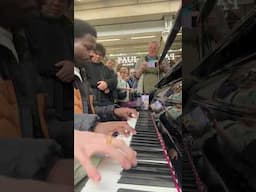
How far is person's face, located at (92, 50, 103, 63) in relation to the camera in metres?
0.62

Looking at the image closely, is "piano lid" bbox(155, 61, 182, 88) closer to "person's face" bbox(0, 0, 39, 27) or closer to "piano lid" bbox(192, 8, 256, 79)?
"piano lid" bbox(192, 8, 256, 79)

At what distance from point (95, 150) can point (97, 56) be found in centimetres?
21

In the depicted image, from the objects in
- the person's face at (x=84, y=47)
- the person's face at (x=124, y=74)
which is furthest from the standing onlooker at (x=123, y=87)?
the person's face at (x=84, y=47)

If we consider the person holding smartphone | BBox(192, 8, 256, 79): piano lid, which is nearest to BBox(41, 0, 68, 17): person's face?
the person holding smartphone

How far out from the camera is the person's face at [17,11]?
2.13ft

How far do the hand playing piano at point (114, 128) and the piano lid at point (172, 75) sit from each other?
0.16 m

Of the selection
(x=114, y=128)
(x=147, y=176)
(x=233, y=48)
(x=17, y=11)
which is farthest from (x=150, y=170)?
(x=17, y=11)

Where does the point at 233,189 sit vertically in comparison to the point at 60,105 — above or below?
below

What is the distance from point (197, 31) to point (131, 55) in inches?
6.4

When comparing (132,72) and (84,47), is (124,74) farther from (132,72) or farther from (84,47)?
(84,47)

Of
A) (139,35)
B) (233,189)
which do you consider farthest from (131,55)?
(233,189)

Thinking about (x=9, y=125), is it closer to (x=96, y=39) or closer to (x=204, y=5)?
(x=96, y=39)

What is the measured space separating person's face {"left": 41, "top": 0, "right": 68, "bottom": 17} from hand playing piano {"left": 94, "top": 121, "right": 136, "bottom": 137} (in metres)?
0.26

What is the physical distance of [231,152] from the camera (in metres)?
0.61
